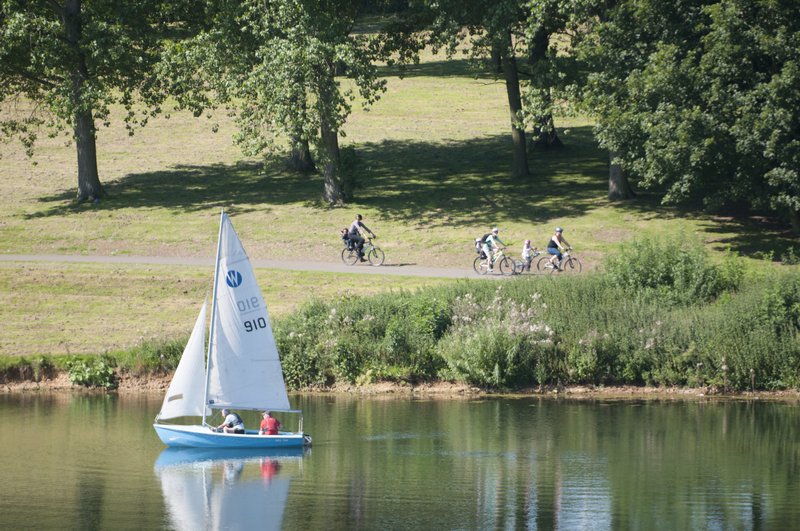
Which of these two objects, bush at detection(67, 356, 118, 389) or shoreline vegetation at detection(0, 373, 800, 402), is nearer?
shoreline vegetation at detection(0, 373, 800, 402)

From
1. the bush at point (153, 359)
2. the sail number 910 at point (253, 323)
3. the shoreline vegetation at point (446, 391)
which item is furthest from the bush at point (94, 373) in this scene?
the sail number 910 at point (253, 323)

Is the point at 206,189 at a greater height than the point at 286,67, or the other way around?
the point at 286,67

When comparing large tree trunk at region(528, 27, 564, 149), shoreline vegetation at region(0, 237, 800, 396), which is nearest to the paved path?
shoreline vegetation at region(0, 237, 800, 396)

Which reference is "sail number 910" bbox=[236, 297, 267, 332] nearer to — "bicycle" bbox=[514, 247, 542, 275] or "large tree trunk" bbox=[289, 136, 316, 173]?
"bicycle" bbox=[514, 247, 542, 275]

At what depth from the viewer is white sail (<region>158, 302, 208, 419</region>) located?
3069cm

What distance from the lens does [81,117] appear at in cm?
6047

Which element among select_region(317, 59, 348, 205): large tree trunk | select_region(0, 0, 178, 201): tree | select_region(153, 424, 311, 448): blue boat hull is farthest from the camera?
select_region(0, 0, 178, 201): tree

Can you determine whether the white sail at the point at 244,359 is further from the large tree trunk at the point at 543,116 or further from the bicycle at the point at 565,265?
the large tree trunk at the point at 543,116

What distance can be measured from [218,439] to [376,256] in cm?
2049

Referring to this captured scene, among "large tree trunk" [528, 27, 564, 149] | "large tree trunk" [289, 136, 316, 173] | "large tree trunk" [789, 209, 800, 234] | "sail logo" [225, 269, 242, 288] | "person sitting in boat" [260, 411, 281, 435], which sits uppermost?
"large tree trunk" [528, 27, 564, 149]

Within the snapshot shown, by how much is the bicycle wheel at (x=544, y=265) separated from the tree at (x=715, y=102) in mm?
5495

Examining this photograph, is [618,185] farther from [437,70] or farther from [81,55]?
[437,70]

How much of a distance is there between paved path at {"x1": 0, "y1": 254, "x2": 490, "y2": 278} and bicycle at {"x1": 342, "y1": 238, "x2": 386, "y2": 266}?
37 cm

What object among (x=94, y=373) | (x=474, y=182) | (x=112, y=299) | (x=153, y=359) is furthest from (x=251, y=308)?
(x=474, y=182)
